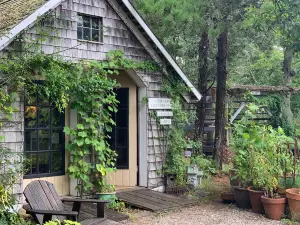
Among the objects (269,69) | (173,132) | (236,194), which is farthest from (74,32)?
(269,69)

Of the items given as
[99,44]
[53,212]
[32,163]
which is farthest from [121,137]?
[53,212]

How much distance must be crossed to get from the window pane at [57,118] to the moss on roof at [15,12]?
1.92 m

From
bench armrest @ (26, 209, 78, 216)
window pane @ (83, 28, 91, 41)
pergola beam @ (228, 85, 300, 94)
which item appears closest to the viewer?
bench armrest @ (26, 209, 78, 216)

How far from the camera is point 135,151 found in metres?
9.48

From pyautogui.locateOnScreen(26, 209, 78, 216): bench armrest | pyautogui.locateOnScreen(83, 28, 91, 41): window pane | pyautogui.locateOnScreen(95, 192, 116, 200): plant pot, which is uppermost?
pyautogui.locateOnScreen(83, 28, 91, 41): window pane

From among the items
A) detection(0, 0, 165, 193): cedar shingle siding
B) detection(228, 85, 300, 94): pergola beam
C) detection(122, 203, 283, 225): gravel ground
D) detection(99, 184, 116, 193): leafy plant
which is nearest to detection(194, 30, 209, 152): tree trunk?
detection(228, 85, 300, 94): pergola beam

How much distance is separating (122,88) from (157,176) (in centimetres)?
Result: 221

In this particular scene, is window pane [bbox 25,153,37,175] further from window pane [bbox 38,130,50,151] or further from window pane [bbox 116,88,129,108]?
window pane [bbox 116,88,129,108]

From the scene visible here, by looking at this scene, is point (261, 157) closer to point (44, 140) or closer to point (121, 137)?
point (121, 137)

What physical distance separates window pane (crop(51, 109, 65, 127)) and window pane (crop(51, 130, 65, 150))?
149mm

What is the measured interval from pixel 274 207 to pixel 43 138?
15.0 ft

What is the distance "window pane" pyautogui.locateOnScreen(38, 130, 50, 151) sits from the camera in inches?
311

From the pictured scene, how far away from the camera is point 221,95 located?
12406 millimetres

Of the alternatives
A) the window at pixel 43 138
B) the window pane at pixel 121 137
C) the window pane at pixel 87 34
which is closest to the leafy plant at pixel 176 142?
the window pane at pixel 121 137
